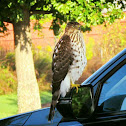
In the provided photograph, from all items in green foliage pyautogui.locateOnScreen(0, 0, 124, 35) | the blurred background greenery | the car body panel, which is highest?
green foliage pyautogui.locateOnScreen(0, 0, 124, 35)

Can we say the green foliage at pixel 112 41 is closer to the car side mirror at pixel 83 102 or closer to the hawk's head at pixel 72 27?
the hawk's head at pixel 72 27

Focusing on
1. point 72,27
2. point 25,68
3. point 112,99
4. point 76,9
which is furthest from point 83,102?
point 25,68

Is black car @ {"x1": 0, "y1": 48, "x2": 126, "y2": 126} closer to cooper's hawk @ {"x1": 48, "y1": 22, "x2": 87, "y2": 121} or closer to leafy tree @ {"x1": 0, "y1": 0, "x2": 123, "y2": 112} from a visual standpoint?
cooper's hawk @ {"x1": 48, "y1": 22, "x2": 87, "y2": 121}

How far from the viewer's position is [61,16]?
397 inches

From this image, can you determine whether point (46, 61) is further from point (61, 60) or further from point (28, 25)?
point (61, 60)

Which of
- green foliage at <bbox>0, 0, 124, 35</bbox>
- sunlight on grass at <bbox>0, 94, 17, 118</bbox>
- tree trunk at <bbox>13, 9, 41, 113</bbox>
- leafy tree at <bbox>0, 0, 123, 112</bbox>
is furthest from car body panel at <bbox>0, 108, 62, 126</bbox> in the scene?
sunlight on grass at <bbox>0, 94, 17, 118</bbox>

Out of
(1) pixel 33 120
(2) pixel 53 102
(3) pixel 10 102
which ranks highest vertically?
(2) pixel 53 102

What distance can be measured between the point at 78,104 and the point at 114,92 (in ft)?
0.92

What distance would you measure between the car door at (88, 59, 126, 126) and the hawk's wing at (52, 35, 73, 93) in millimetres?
677

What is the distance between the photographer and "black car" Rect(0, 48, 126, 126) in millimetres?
2436

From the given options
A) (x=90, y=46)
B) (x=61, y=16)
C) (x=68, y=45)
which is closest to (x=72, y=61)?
(x=68, y=45)

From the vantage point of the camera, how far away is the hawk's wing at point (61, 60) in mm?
3255

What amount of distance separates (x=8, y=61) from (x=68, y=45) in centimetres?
1239

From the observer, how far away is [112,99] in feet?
8.39
